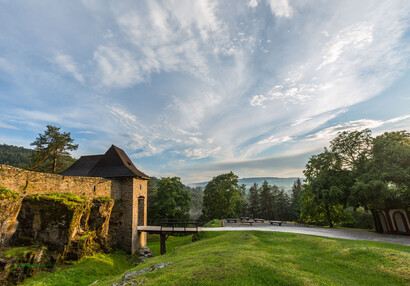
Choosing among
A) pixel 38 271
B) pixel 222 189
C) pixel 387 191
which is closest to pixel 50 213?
pixel 38 271

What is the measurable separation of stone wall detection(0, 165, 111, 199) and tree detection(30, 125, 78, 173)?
15.8 meters

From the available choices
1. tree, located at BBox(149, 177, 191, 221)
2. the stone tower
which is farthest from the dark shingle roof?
tree, located at BBox(149, 177, 191, 221)

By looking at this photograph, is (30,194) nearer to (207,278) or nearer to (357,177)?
(207,278)

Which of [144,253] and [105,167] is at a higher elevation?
[105,167]

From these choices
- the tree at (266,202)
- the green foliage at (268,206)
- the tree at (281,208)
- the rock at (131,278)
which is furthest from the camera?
A: the tree at (266,202)

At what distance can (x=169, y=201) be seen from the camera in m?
31.2

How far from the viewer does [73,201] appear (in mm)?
12594

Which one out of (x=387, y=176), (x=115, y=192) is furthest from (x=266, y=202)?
(x=115, y=192)

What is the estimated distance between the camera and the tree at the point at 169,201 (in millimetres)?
31561

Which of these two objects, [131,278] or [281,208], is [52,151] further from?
[281,208]

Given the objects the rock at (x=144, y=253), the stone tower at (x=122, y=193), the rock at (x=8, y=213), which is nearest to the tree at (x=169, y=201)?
the stone tower at (x=122, y=193)

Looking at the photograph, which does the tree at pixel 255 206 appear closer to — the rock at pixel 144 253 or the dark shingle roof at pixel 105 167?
the rock at pixel 144 253

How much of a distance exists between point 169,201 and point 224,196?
36.6ft

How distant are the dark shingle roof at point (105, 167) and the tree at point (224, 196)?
66.2 ft
